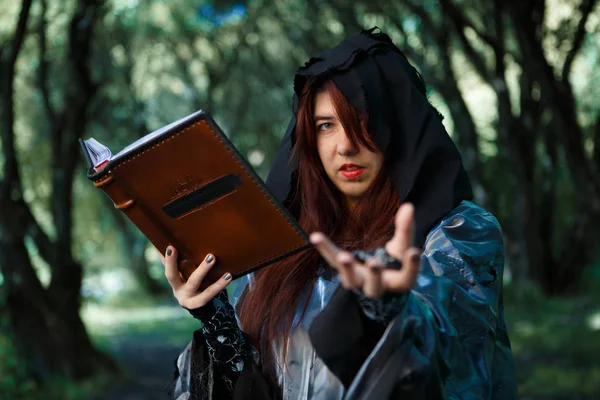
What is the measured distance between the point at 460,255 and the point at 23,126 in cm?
1258

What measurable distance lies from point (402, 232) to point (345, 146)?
70cm

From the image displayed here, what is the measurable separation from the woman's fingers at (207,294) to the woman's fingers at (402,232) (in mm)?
609

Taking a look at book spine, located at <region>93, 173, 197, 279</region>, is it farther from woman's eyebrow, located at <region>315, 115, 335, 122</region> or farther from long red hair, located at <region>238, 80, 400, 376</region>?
woman's eyebrow, located at <region>315, 115, 335, 122</region>

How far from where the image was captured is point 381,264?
152 centimetres

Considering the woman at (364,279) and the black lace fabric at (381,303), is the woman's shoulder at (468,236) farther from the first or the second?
the black lace fabric at (381,303)

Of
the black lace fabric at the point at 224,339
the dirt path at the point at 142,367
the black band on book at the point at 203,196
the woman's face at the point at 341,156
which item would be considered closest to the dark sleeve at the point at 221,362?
the black lace fabric at the point at 224,339

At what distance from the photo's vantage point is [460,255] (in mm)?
1879

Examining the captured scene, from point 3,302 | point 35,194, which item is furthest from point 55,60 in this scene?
point 3,302

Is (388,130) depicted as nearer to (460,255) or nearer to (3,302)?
(460,255)

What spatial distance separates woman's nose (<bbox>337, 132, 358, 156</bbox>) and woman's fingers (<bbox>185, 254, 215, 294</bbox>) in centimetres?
49

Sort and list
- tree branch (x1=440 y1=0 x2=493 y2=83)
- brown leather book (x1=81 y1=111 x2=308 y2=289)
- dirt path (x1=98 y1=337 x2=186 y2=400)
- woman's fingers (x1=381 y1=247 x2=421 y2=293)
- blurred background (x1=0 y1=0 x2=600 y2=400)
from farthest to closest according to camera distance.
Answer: dirt path (x1=98 y1=337 x2=186 y2=400)
tree branch (x1=440 y1=0 x2=493 y2=83)
blurred background (x1=0 y1=0 x2=600 y2=400)
brown leather book (x1=81 y1=111 x2=308 y2=289)
woman's fingers (x1=381 y1=247 x2=421 y2=293)

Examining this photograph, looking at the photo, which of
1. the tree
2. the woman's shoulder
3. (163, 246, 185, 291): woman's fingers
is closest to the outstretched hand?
the woman's shoulder

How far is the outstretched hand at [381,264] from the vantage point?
1.46 meters

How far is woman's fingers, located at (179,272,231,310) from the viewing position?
6.55 ft
